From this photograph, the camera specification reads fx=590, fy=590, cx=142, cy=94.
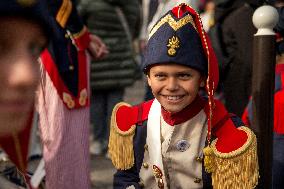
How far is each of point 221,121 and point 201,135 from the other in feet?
0.34

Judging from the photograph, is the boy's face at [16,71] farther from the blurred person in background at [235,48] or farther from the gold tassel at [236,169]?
the blurred person in background at [235,48]

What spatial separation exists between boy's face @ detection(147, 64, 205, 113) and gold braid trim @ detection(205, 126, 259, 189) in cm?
25

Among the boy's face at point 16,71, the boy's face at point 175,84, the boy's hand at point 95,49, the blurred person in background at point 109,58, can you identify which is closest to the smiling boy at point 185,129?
the boy's face at point 175,84

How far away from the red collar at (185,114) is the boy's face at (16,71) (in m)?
1.27

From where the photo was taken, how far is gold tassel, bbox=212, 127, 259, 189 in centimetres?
237

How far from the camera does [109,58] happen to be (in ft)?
16.9

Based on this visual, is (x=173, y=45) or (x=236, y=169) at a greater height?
(x=173, y=45)

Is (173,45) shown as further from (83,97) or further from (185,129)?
(83,97)

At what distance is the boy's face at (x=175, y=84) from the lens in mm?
2410

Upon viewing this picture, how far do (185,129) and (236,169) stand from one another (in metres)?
0.27

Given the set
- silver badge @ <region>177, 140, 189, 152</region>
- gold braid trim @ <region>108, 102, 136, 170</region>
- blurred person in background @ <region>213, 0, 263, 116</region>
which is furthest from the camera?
blurred person in background @ <region>213, 0, 263, 116</region>

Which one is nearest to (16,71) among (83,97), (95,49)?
(83,97)

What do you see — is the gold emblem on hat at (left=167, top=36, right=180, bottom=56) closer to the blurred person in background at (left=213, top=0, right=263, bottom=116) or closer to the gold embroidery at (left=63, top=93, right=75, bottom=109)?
the gold embroidery at (left=63, top=93, right=75, bottom=109)

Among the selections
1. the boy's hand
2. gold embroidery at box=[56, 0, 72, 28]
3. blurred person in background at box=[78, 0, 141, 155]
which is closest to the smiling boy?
gold embroidery at box=[56, 0, 72, 28]
